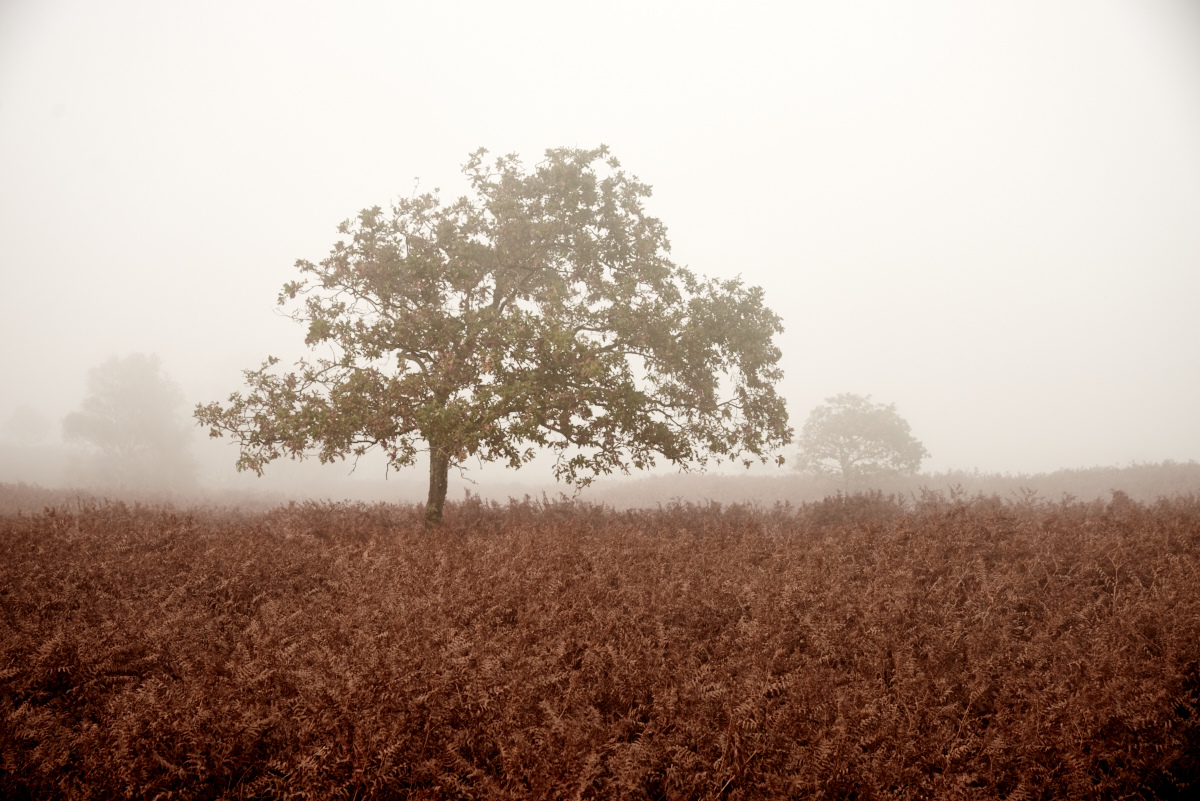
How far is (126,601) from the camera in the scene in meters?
6.42

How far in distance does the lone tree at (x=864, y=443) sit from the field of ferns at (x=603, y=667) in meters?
20.0

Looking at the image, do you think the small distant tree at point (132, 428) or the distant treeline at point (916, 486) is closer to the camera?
the distant treeline at point (916, 486)

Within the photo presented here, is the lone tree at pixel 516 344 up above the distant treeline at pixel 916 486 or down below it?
above

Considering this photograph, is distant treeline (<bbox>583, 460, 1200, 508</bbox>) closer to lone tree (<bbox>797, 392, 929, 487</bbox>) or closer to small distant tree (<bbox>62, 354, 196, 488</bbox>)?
lone tree (<bbox>797, 392, 929, 487</bbox>)

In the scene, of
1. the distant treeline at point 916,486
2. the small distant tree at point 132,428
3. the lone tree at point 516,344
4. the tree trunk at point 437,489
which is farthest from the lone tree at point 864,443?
the small distant tree at point 132,428

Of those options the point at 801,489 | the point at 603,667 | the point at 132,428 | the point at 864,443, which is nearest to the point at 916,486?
the point at 864,443

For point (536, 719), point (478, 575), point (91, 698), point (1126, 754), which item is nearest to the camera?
point (1126, 754)

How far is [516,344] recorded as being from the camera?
10.5 m

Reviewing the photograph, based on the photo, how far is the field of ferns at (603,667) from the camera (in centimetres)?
393

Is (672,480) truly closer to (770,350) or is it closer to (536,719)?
(770,350)

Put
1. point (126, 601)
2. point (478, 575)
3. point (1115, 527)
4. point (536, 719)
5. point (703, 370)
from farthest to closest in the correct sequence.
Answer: point (703, 370), point (1115, 527), point (478, 575), point (126, 601), point (536, 719)

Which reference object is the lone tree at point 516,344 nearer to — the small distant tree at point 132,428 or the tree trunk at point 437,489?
the tree trunk at point 437,489

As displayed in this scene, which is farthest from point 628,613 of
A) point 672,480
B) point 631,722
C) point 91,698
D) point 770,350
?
point 672,480

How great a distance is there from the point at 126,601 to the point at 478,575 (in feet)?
13.5
